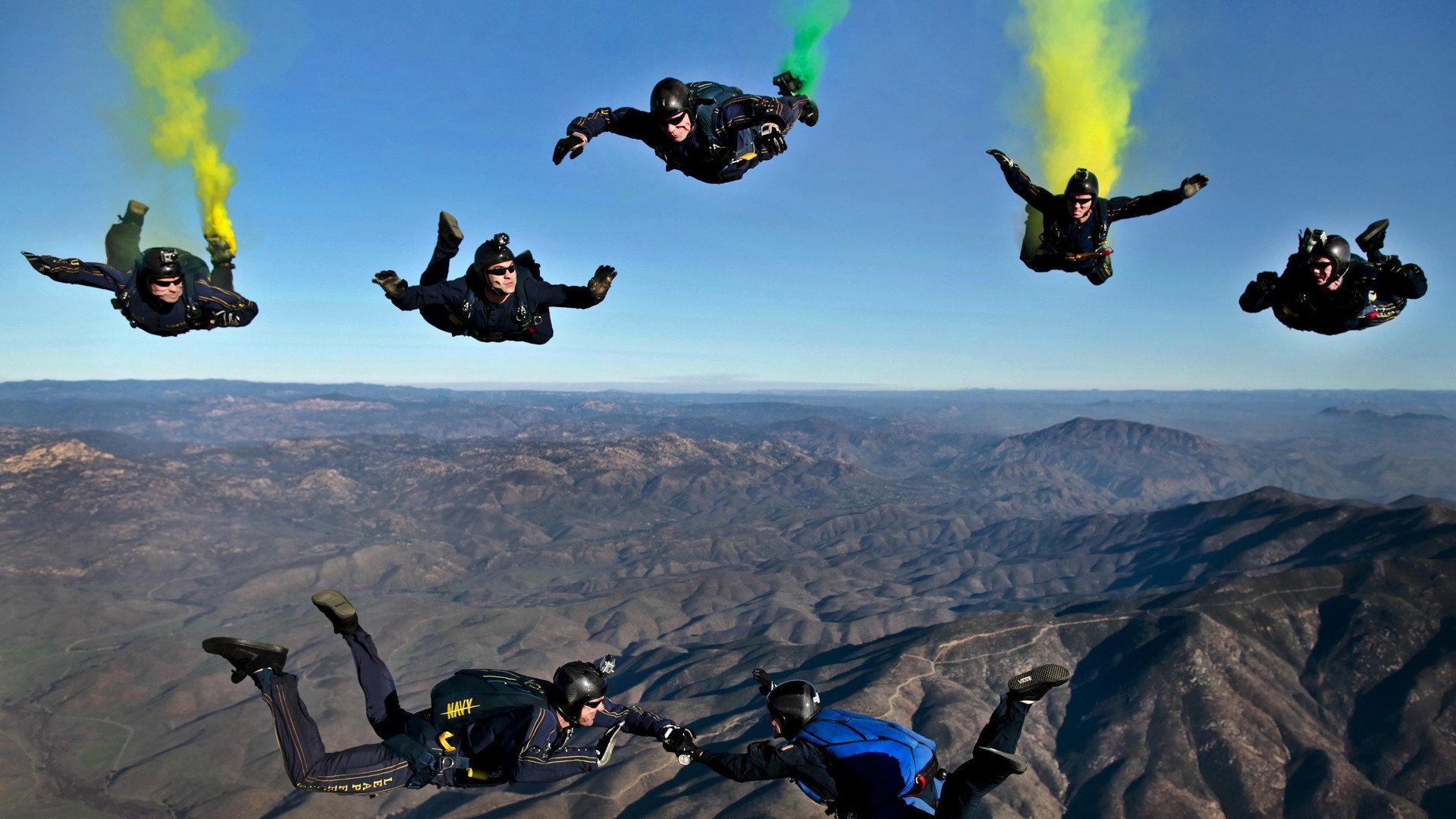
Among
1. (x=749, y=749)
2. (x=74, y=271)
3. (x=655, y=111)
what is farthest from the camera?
(x=74, y=271)

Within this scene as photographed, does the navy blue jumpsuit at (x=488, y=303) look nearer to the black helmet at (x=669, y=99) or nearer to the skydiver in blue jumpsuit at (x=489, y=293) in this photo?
the skydiver in blue jumpsuit at (x=489, y=293)

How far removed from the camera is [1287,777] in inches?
7618

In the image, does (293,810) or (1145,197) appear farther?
(293,810)

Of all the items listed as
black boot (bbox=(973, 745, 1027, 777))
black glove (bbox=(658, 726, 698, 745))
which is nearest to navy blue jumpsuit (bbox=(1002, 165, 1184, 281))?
black boot (bbox=(973, 745, 1027, 777))

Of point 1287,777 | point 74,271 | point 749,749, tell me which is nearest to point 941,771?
point 749,749

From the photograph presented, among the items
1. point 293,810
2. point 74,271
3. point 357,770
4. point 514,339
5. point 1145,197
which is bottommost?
→ point 293,810

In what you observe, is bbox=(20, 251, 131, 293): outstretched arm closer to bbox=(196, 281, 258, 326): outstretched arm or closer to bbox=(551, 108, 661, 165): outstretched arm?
bbox=(196, 281, 258, 326): outstretched arm

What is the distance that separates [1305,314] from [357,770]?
964 inches

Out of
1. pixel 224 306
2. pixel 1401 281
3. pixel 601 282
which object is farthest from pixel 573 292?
pixel 1401 281

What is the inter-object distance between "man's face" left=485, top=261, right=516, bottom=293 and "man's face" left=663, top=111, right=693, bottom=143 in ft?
15.1

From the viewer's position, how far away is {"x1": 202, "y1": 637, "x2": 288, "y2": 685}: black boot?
14125 mm

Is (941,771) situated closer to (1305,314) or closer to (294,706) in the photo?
(294,706)

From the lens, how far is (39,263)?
722 inches

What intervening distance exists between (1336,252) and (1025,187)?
725 centimetres
